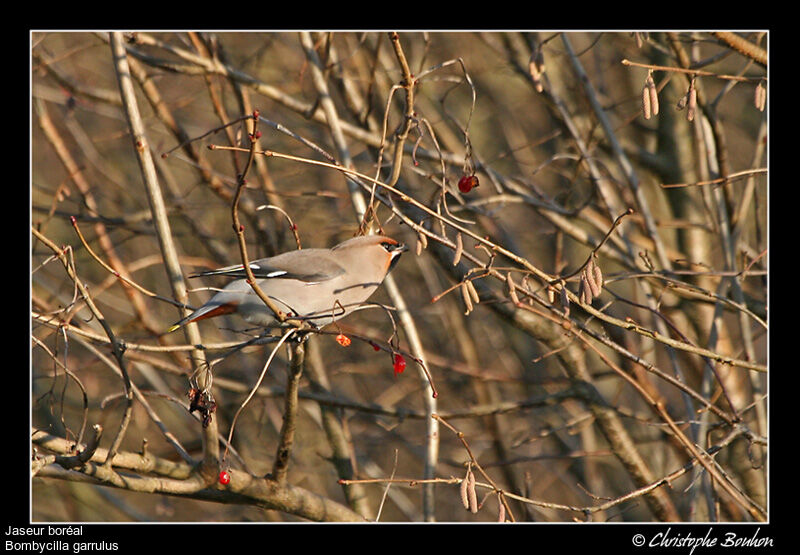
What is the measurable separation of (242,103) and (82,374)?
3.68 m

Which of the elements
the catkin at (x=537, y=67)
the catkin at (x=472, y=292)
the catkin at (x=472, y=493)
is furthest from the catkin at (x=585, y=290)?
the catkin at (x=537, y=67)

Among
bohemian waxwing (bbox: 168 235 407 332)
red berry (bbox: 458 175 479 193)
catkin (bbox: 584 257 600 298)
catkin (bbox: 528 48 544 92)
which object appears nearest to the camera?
catkin (bbox: 584 257 600 298)

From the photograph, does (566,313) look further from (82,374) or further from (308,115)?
(82,374)

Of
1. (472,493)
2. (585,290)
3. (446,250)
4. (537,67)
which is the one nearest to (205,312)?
(472,493)

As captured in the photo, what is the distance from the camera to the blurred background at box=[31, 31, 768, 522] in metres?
5.10

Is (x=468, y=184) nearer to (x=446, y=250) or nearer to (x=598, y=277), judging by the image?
(x=598, y=277)

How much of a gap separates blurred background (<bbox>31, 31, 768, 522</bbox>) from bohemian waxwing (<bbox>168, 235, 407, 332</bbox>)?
0.29 meters

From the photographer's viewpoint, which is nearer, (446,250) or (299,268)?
(299,268)

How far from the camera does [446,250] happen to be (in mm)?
5195

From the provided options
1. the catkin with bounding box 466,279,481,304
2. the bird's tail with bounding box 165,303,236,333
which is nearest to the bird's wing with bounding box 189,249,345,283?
the bird's tail with bounding box 165,303,236,333

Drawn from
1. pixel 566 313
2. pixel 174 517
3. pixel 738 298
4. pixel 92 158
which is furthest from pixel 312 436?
pixel 566 313

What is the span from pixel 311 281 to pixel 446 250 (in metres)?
1.03

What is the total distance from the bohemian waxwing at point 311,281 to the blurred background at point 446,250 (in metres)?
0.29

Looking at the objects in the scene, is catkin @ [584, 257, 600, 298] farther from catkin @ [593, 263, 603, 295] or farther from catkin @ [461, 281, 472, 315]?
catkin @ [461, 281, 472, 315]
